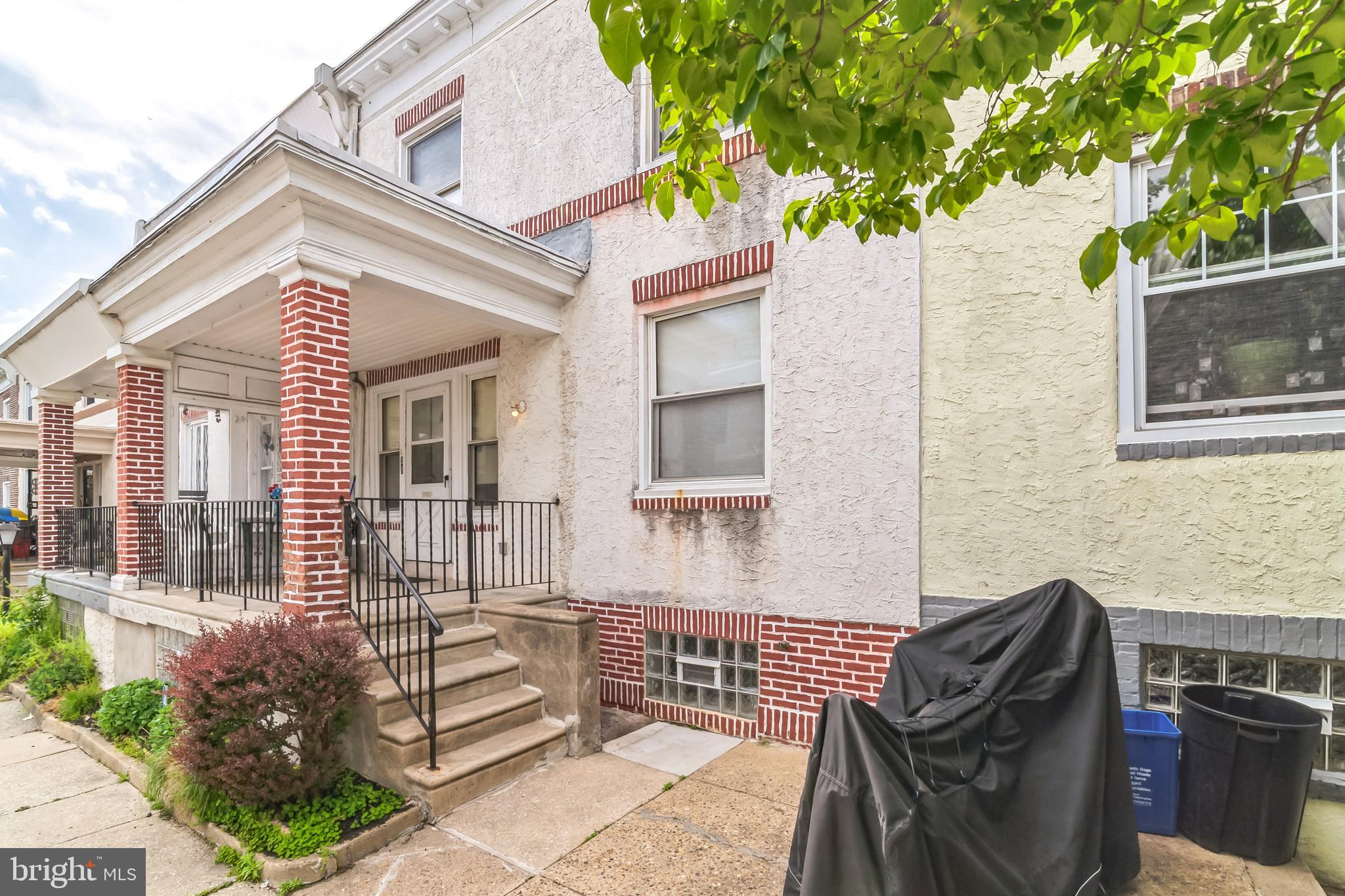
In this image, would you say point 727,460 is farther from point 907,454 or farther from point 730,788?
point 730,788

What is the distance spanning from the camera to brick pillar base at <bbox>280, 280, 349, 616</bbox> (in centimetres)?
424

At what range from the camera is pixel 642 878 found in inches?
116

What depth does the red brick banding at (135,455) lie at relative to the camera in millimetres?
6379

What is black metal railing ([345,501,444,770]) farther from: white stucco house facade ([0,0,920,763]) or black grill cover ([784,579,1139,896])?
black grill cover ([784,579,1139,896])

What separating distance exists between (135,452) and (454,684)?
4.60 metres

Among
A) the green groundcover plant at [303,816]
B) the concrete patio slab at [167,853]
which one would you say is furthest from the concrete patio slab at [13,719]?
the green groundcover plant at [303,816]

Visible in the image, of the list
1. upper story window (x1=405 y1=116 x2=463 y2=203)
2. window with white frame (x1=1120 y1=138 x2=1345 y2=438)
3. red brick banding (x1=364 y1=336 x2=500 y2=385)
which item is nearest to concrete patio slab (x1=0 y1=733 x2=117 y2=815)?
red brick banding (x1=364 y1=336 x2=500 y2=385)

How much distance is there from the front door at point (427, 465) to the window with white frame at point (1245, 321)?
6.28 meters

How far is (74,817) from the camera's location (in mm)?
3957

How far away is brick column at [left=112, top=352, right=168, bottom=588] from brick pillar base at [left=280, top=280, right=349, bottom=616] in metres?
3.34

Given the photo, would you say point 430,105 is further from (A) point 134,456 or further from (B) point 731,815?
(B) point 731,815

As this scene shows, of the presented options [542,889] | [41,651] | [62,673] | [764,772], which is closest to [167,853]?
[542,889]

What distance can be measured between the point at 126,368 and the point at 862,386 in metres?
7.07

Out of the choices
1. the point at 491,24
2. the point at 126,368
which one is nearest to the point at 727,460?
the point at 491,24
